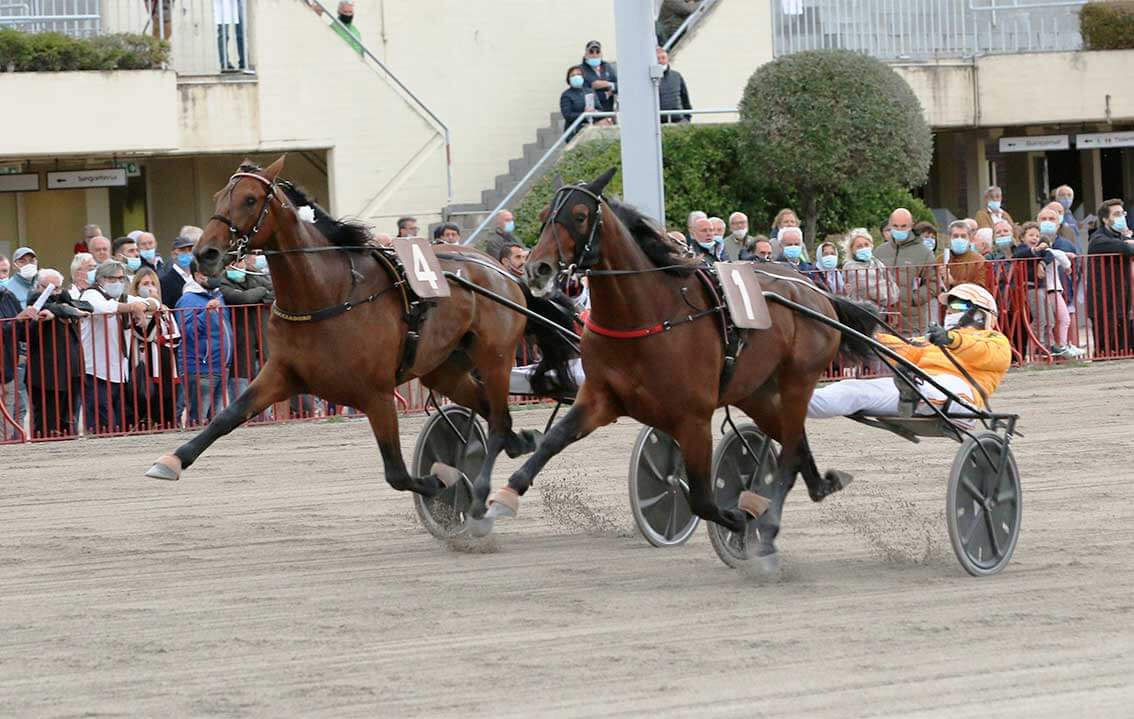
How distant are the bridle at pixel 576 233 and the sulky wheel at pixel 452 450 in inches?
82.9

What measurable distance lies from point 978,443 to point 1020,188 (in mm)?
19643

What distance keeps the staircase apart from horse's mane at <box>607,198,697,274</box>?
12.8m

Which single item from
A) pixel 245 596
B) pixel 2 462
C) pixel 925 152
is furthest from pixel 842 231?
pixel 245 596

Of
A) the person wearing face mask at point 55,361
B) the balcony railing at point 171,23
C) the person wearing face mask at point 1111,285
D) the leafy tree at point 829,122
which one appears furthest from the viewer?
the leafy tree at point 829,122

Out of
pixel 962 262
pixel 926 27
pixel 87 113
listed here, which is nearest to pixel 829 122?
pixel 926 27

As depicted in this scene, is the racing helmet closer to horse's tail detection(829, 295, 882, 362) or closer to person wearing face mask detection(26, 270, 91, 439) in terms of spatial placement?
horse's tail detection(829, 295, 882, 362)

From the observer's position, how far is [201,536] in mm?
9406

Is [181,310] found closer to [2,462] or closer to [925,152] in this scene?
[2,462]

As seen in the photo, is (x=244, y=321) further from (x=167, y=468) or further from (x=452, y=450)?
(x=167, y=468)

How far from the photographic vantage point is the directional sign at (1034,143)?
2486cm

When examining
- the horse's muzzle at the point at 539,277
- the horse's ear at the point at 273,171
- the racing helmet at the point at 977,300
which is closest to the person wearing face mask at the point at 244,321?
the horse's ear at the point at 273,171

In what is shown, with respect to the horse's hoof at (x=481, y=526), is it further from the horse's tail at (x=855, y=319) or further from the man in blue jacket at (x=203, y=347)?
the man in blue jacket at (x=203, y=347)

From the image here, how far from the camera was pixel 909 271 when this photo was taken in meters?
16.2

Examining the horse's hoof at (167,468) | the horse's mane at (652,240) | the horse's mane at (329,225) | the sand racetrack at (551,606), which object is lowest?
the sand racetrack at (551,606)
